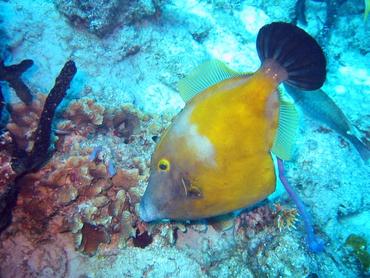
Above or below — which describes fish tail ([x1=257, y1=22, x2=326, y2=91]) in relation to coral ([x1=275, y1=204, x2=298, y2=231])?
above

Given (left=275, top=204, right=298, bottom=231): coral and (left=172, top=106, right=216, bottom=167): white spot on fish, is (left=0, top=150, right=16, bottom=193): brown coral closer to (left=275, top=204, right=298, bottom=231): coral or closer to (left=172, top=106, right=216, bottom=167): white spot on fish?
(left=172, top=106, right=216, bottom=167): white spot on fish

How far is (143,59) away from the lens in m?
4.50

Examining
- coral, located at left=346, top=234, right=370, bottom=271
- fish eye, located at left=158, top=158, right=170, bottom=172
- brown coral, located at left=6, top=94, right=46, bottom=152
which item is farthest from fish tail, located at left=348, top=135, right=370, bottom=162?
brown coral, located at left=6, top=94, right=46, bottom=152

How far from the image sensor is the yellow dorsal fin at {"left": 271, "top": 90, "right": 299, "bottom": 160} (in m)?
2.23

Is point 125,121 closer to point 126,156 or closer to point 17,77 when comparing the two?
point 126,156

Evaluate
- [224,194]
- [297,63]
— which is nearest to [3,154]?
[224,194]

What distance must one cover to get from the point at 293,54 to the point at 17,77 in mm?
2607

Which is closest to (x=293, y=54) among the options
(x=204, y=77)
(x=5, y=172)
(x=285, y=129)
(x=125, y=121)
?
(x=285, y=129)

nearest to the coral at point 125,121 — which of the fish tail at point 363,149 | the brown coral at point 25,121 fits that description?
the brown coral at point 25,121

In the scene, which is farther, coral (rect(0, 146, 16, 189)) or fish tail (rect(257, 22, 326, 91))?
coral (rect(0, 146, 16, 189))

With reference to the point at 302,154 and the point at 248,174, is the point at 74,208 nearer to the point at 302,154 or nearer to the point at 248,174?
the point at 248,174

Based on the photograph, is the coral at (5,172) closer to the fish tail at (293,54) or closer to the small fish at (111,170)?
the small fish at (111,170)

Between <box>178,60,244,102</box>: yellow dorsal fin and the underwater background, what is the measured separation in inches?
43.5

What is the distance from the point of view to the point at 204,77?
2.40 meters
